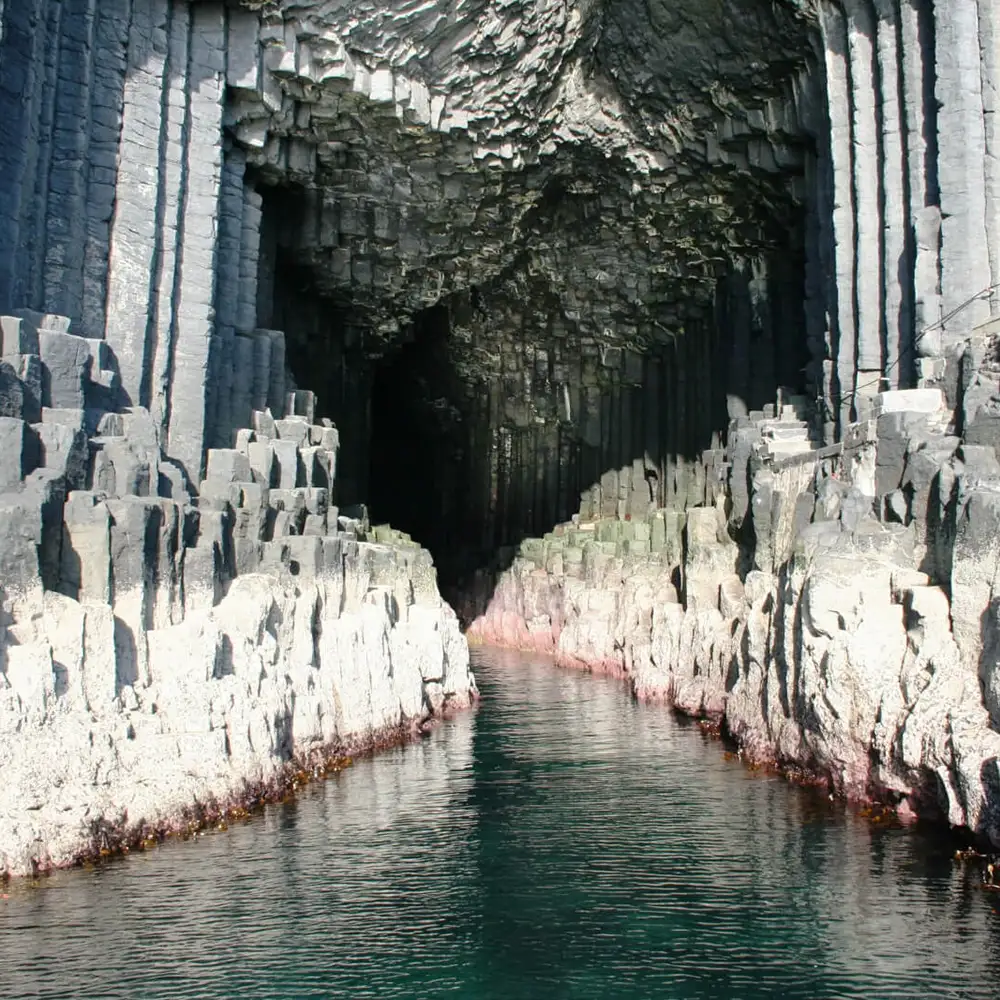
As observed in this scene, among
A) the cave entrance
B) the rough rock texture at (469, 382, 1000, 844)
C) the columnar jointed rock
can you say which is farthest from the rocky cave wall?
the cave entrance

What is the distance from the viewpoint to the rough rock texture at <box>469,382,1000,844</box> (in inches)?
590

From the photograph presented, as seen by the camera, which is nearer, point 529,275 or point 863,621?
point 863,621

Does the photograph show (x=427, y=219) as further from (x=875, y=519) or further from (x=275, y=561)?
(x=875, y=519)

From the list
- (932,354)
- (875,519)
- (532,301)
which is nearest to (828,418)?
(932,354)

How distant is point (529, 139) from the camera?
34688 millimetres

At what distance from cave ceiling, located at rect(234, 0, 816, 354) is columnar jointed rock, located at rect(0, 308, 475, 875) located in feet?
36.9

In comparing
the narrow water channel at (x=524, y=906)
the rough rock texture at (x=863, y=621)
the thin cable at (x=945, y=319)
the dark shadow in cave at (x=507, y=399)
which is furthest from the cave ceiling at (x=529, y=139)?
the narrow water channel at (x=524, y=906)

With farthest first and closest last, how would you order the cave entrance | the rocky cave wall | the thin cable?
the cave entrance → the rocky cave wall → the thin cable

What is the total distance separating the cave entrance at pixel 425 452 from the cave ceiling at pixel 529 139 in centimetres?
1089

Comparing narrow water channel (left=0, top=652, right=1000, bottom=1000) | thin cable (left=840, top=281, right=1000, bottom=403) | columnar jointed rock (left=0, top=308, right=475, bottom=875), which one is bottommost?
narrow water channel (left=0, top=652, right=1000, bottom=1000)

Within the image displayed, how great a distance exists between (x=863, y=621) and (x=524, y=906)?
679 centimetres

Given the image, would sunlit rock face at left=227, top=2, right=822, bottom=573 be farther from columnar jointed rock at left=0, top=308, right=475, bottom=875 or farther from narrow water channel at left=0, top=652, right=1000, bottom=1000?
narrow water channel at left=0, top=652, right=1000, bottom=1000

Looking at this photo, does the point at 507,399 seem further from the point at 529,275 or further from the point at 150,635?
the point at 150,635

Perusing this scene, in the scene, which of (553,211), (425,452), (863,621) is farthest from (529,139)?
(425,452)
